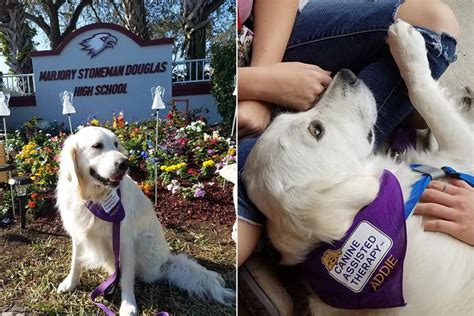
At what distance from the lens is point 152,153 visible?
1153mm

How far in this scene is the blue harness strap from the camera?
1.15m

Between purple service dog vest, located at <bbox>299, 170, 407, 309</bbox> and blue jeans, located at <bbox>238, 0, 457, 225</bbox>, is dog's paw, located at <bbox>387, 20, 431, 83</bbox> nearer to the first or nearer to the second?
blue jeans, located at <bbox>238, 0, 457, 225</bbox>

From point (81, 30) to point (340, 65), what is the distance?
2.24 ft

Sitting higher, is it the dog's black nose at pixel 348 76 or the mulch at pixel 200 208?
the dog's black nose at pixel 348 76

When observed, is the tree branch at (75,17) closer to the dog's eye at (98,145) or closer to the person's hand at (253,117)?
the dog's eye at (98,145)

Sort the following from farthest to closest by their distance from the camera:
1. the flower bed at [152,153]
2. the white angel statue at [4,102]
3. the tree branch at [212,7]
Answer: the white angel statue at [4,102]
the flower bed at [152,153]
the tree branch at [212,7]

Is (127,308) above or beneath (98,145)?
beneath

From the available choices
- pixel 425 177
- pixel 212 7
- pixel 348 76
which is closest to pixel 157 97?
pixel 212 7

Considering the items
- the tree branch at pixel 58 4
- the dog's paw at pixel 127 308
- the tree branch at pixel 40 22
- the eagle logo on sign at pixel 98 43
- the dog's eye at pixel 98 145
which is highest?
the tree branch at pixel 58 4

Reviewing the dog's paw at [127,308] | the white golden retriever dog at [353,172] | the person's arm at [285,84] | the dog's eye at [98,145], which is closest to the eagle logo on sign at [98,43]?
the dog's eye at [98,145]

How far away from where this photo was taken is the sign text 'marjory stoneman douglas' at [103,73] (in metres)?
1.06

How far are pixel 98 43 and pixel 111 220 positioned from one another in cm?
54

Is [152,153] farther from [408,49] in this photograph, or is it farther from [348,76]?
[408,49]

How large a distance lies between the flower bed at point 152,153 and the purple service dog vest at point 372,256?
0.35 m
